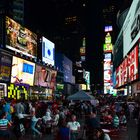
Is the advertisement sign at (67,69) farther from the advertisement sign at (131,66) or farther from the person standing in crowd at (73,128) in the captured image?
the person standing in crowd at (73,128)

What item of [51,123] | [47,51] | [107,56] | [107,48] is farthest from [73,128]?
[107,48]

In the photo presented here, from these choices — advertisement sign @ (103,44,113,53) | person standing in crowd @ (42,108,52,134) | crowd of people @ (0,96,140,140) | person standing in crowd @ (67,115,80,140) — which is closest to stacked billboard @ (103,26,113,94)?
advertisement sign @ (103,44,113,53)

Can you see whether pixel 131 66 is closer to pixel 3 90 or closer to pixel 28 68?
pixel 28 68

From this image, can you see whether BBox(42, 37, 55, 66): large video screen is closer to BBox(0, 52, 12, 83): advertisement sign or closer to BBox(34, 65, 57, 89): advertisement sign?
BBox(34, 65, 57, 89): advertisement sign

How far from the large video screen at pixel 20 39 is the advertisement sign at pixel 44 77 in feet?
12.2

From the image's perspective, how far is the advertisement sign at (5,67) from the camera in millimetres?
36125

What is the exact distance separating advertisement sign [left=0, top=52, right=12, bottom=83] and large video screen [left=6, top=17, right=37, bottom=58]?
994 millimetres

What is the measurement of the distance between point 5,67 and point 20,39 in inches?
164

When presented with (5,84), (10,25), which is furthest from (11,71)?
(10,25)

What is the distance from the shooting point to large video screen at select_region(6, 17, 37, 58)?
120 feet

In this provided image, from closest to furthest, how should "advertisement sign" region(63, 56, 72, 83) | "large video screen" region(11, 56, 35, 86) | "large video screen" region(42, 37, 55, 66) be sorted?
"large video screen" region(11, 56, 35, 86) → "large video screen" region(42, 37, 55, 66) → "advertisement sign" region(63, 56, 72, 83)

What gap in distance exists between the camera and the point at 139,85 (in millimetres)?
62531

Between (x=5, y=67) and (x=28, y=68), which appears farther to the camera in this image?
(x=28, y=68)

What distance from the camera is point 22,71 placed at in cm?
4169
